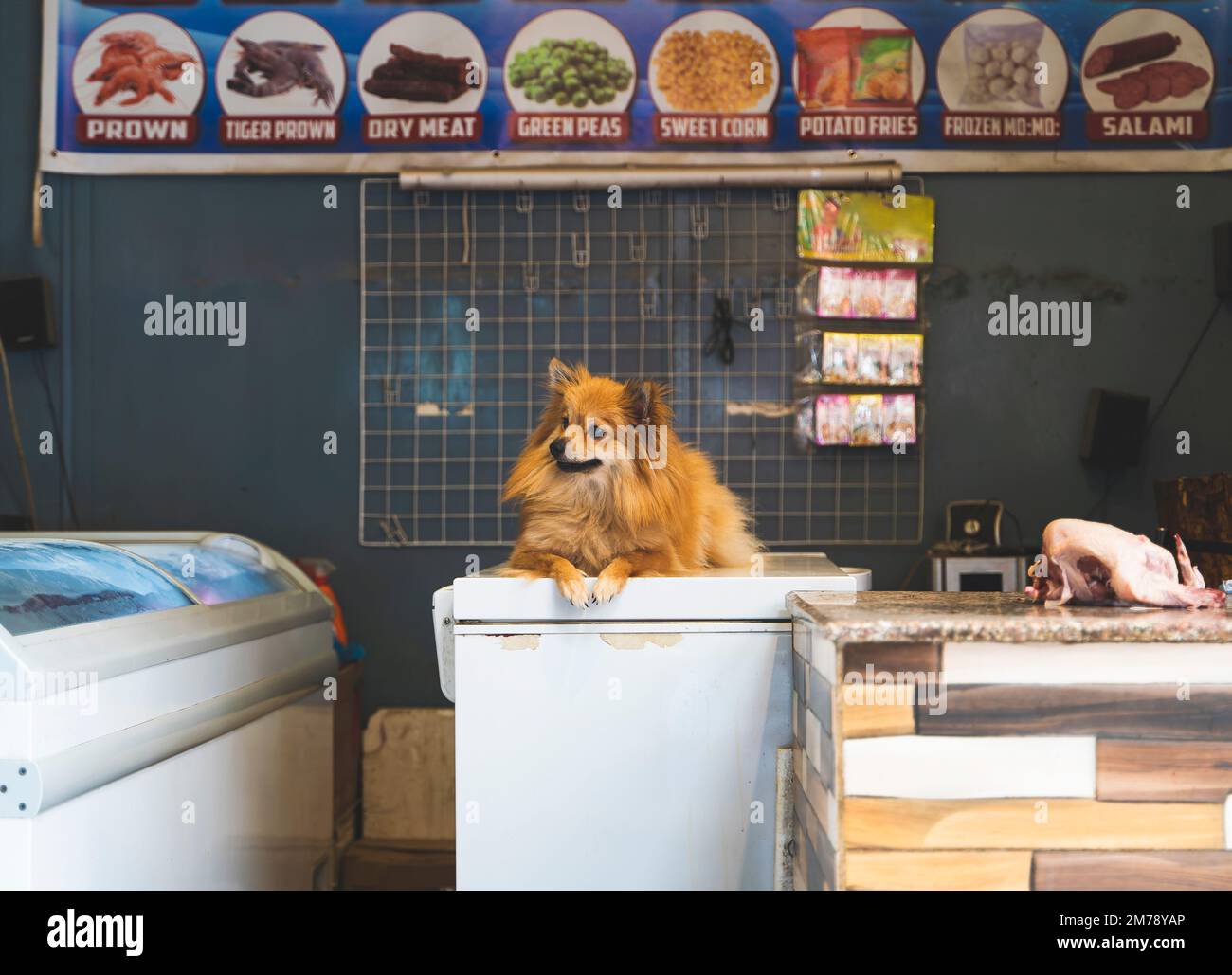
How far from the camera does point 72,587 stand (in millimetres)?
2238

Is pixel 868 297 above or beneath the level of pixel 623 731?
above

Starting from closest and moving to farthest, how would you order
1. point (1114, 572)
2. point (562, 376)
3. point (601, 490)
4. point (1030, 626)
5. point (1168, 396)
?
point (1030, 626) → point (1114, 572) → point (601, 490) → point (562, 376) → point (1168, 396)

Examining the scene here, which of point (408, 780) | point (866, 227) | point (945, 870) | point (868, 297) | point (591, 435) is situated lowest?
point (408, 780)

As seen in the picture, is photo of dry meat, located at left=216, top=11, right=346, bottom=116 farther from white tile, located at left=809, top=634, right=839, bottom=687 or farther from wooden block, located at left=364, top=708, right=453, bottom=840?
white tile, located at left=809, top=634, right=839, bottom=687

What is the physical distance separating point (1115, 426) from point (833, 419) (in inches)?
42.4

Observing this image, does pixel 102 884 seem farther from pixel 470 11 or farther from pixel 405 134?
pixel 470 11

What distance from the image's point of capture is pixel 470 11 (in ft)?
13.2

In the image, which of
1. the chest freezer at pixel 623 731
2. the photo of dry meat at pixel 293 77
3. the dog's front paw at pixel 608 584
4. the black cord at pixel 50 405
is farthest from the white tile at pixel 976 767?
the black cord at pixel 50 405

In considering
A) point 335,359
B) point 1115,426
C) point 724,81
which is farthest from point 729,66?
point 1115,426

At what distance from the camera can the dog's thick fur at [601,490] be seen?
2.30m

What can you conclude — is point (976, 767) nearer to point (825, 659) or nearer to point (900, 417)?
point (825, 659)

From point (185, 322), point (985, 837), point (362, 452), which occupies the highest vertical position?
point (185, 322)
